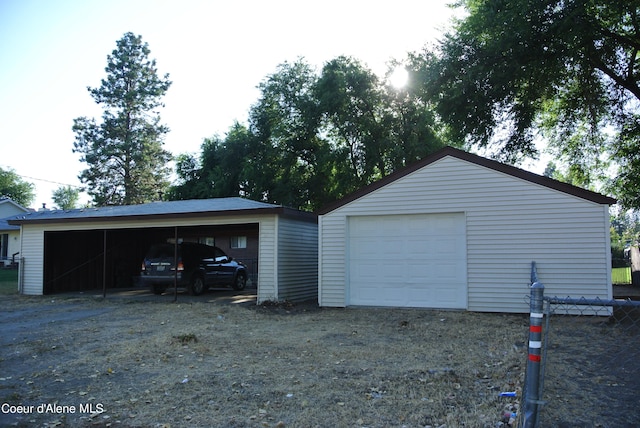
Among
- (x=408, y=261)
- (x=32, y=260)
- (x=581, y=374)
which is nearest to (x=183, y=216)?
(x=408, y=261)

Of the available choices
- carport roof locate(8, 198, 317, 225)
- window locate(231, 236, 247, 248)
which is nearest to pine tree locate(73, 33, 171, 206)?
window locate(231, 236, 247, 248)

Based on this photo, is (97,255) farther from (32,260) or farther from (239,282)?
(239,282)

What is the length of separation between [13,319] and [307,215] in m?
7.76

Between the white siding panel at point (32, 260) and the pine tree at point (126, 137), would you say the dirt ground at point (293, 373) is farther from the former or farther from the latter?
the pine tree at point (126, 137)

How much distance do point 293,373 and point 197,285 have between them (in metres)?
10.2

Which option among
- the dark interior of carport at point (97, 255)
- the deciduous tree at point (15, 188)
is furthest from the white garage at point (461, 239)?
the deciduous tree at point (15, 188)

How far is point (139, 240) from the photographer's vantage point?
20203mm

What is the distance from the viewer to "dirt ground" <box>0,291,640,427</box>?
174 inches

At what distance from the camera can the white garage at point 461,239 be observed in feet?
33.5

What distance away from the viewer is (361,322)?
32.9 ft

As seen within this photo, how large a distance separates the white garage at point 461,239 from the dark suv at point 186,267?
483 centimetres

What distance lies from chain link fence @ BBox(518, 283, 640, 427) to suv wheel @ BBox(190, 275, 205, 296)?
10502mm

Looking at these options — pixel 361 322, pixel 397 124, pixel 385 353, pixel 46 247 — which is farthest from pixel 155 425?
pixel 397 124

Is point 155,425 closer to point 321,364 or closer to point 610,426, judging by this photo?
point 321,364
